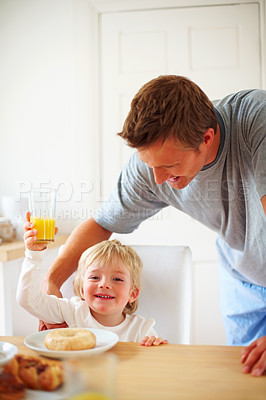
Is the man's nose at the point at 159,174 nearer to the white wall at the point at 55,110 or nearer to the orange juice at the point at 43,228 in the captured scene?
the orange juice at the point at 43,228

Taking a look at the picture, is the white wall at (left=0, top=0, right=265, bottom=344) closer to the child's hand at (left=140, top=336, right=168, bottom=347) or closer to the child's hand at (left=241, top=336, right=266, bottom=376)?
the child's hand at (left=140, top=336, right=168, bottom=347)

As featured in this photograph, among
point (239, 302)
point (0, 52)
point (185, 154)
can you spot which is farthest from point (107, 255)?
point (0, 52)

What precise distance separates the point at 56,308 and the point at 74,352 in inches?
17.5

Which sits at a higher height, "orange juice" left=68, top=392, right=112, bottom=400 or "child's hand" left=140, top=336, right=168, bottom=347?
"orange juice" left=68, top=392, right=112, bottom=400

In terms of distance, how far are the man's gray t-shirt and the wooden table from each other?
0.47m

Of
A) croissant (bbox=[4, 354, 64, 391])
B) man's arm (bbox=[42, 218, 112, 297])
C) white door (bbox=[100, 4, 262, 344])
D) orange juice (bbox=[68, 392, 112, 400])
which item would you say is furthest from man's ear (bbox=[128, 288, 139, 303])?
white door (bbox=[100, 4, 262, 344])

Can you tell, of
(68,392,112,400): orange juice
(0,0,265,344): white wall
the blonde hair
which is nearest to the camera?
(68,392,112,400): orange juice

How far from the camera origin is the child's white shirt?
129 cm

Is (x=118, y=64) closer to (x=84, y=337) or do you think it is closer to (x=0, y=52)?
(x=0, y=52)

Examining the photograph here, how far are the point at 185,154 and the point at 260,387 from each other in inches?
24.3

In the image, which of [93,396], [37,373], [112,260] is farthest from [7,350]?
[112,260]

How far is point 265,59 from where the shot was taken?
291cm

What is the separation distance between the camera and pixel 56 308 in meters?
1.44

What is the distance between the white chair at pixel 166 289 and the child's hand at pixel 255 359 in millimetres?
576
